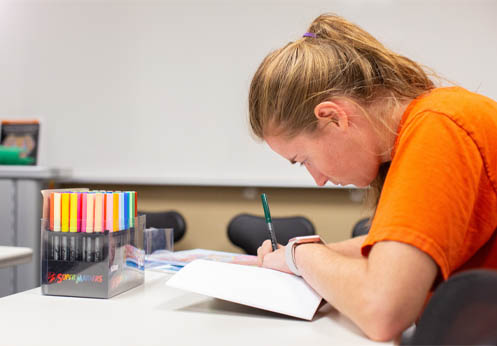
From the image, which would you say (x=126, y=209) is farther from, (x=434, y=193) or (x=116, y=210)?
(x=434, y=193)

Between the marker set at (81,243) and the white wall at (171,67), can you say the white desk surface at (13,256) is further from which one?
the white wall at (171,67)

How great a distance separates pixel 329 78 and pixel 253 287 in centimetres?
40

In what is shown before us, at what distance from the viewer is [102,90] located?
9.66ft

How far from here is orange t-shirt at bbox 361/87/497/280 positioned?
0.71 metres

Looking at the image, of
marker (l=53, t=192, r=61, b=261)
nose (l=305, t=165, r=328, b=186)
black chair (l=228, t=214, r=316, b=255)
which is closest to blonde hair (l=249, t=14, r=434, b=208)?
nose (l=305, t=165, r=328, b=186)

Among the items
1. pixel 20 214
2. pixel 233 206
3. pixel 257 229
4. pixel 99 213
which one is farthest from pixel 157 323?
pixel 20 214

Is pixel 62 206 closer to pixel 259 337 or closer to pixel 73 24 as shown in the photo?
pixel 259 337

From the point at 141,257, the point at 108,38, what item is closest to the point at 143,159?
the point at 108,38

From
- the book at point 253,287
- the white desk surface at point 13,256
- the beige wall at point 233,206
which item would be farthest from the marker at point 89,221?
the beige wall at point 233,206

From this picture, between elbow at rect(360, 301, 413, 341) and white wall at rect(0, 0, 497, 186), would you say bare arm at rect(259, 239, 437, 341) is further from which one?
white wall at rect(0, 0, 497, 186)

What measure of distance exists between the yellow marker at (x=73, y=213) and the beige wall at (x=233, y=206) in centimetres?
166

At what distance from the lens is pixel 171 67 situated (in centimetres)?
286

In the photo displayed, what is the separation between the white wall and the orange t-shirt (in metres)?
1.86

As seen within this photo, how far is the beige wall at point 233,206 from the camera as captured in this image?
2.70 metres
